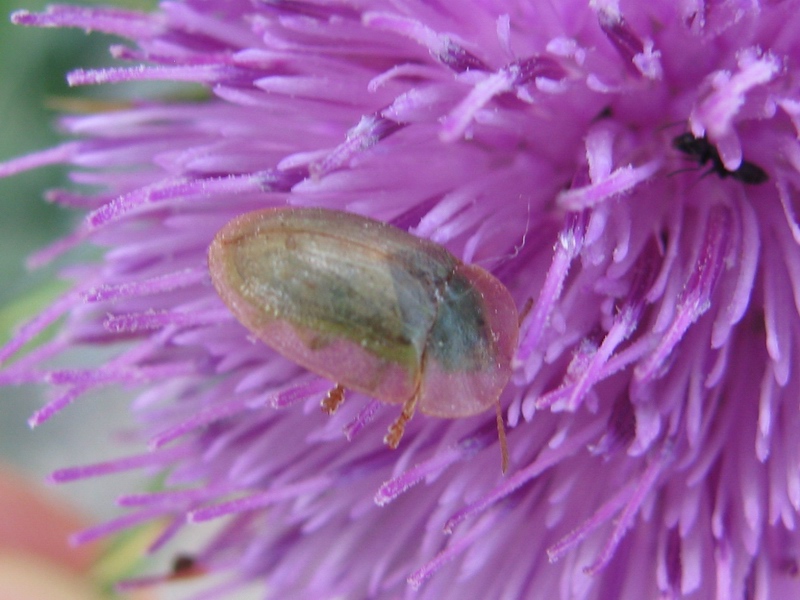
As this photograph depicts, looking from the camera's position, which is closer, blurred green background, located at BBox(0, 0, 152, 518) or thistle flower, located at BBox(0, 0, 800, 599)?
thistle flower, located at BBox(0, 0, 800, 599)

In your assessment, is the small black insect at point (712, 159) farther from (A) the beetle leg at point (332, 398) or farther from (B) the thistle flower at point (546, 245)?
(A) the beetle leg at point (332, 398)

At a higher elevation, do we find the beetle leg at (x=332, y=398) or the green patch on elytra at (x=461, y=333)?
the green patch on elytra at (x=461, y=333)

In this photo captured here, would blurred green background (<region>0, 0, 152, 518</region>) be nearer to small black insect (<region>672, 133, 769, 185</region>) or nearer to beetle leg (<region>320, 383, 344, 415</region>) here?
beetle leg (<region>320, 383, 344, 415</region>)

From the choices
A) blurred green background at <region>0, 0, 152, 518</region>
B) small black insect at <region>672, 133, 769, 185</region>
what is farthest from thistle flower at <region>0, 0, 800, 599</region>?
blurred green background at <region>0, 0, 152, 518</region>

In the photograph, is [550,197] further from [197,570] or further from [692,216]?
[197,570]

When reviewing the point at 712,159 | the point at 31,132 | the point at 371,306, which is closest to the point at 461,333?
the point at 371,306

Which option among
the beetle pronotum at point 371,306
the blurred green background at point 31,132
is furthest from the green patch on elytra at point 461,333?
the blurred green background at point 31,132

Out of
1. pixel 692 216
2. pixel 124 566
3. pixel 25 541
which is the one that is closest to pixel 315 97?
pixel 692 216

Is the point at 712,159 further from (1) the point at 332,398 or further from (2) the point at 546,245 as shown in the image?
(1) the point at 332,398
